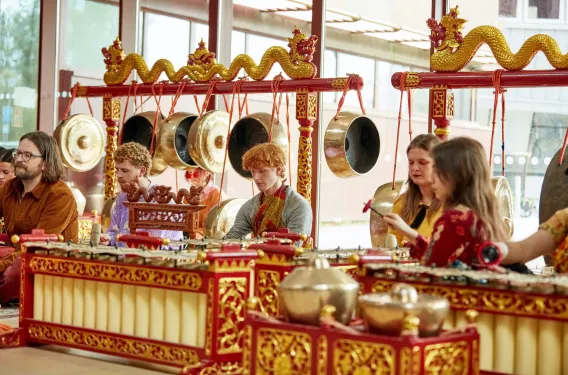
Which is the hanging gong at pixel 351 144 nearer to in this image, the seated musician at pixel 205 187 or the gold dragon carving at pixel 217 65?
the gold dragon carving at pixel 217 65

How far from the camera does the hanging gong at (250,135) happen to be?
18.6ft

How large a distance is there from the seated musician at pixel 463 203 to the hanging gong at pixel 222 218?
2.69 m

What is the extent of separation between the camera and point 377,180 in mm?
7211

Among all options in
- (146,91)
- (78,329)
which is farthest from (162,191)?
(146,91)

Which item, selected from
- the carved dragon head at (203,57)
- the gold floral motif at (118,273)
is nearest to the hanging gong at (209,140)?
the carved dragon head at (203,57)

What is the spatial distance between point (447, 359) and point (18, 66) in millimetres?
7830

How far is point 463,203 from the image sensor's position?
3.14 metres

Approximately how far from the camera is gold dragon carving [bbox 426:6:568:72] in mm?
4660

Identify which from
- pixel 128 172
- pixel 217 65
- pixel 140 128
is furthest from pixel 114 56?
pixel 128 172

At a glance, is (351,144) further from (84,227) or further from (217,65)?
(84,227)

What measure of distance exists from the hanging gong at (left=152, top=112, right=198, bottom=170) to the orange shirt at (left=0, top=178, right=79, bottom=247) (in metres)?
0.86

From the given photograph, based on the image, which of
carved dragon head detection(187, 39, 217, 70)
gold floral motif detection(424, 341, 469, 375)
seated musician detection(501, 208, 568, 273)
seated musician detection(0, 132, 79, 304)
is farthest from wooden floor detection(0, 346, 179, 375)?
carved dragon head detection(187, 39, 217, 70)

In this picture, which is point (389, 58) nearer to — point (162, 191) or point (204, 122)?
point (204, 122)

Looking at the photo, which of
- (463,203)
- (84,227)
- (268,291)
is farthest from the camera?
(84,227)
